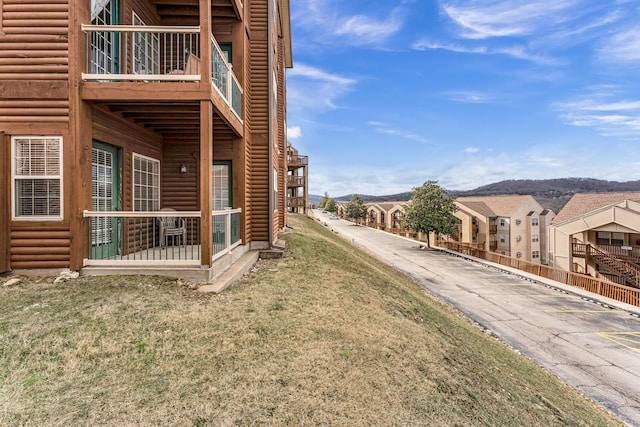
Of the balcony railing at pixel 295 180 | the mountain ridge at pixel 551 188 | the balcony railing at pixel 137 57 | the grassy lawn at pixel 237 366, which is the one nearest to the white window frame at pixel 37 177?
the grassy lawn at pixel 237 366

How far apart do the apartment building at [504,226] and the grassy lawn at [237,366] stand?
36.7 metres

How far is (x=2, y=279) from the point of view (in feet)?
18.6

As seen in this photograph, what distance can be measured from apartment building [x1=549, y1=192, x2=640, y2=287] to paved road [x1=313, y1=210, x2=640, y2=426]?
10.1m

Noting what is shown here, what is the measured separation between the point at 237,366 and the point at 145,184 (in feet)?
22.8

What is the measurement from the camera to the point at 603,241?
970 inches

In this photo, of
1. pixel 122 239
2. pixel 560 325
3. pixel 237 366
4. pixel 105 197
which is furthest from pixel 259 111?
pixel 560 325

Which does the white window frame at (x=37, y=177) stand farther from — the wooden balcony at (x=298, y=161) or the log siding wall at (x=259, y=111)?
the wooden balcony at (x=298, y=161)

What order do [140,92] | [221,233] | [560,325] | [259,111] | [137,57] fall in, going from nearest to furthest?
1. [140,92]
2. [221,233]
3. [137,57]
4. [259,111]
5. [560,325]

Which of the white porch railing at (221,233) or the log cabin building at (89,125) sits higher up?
the log cabin building at (89,125)

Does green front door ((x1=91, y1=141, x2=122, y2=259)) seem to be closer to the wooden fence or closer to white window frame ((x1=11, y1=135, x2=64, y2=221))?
white window frame ((x1=11, y1=135, x2=64, y2=221))

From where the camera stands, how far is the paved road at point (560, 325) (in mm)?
6934

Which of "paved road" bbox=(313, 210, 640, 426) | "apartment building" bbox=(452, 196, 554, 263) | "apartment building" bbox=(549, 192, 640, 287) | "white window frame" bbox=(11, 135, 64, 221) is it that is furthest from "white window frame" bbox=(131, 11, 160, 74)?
"apartment building" bbox=(452, 196, 554, 263)

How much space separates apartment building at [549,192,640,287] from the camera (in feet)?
71.7

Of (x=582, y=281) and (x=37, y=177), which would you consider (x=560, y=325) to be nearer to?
(x=582, y=281)
